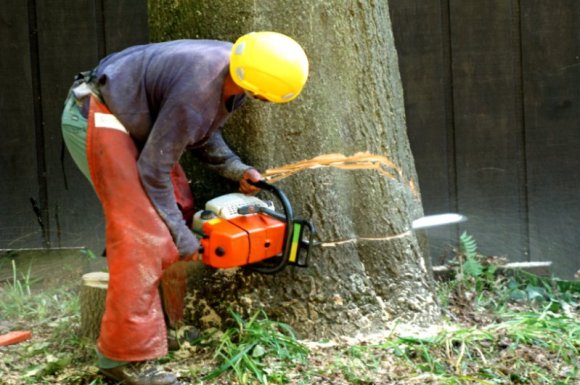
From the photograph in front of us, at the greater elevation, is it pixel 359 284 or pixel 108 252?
pixel 108 252

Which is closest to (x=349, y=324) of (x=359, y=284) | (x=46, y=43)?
(x=359, y=284)

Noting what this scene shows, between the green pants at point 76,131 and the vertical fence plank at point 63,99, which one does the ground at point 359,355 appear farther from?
the vertical fence plank at point 63,99

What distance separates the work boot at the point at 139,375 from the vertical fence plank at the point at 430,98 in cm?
258

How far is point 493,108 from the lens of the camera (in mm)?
5672

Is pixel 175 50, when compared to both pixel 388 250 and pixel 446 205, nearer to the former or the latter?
pixel 388 250

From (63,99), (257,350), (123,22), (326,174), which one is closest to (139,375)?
(257,350)

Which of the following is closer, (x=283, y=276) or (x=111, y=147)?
(x=111, y=147)

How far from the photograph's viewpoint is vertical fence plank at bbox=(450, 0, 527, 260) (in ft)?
18.4

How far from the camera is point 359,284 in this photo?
392 cm

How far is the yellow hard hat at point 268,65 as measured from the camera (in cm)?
325

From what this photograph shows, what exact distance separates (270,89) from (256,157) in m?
0.55

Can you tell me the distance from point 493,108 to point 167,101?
9.86 feet

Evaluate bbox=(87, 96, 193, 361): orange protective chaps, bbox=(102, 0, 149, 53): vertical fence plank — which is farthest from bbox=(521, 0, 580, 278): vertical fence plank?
bbox=(87, 96, 193, 361): orange protective chaps

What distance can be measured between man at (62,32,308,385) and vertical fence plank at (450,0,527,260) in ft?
8.34
